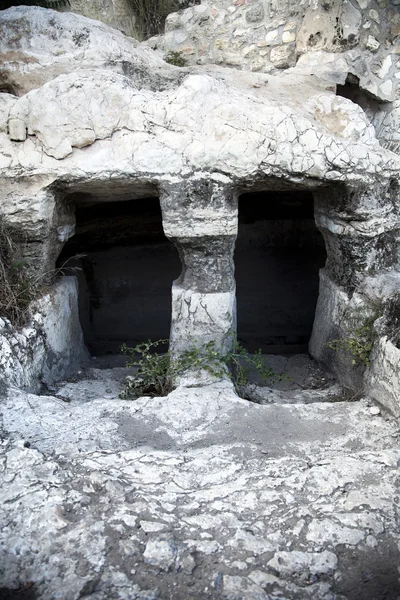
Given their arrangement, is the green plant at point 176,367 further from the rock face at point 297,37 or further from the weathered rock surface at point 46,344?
the rock face at point 297,37

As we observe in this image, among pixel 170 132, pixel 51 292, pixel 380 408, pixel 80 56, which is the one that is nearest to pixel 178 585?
pixel 380 408

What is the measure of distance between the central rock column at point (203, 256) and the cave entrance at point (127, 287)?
2.07 metres

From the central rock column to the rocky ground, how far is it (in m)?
0.69

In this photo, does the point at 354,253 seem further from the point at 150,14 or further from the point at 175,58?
the point at 150,14

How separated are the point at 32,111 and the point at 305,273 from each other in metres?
3.54

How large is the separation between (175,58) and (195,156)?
154 cm

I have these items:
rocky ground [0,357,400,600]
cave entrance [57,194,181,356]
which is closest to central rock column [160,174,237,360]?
rocky ground [0,357,400,600]

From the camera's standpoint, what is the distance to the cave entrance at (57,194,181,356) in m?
5.30

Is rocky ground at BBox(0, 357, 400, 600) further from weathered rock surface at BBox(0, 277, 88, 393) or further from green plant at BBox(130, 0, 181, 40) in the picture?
green plant at BBox(130, 0, 181, 40)

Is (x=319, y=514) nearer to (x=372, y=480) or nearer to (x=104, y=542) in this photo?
(x=372, y=480)

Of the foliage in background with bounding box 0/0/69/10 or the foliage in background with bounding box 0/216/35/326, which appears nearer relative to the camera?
the foliage in background with bounding box 0/216/35/326

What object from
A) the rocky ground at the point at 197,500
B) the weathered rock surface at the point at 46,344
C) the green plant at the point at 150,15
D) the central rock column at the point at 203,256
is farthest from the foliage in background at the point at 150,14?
the rocky ground at the point at 197,500

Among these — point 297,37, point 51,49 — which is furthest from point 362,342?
point 51,49

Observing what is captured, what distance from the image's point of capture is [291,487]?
204cm
